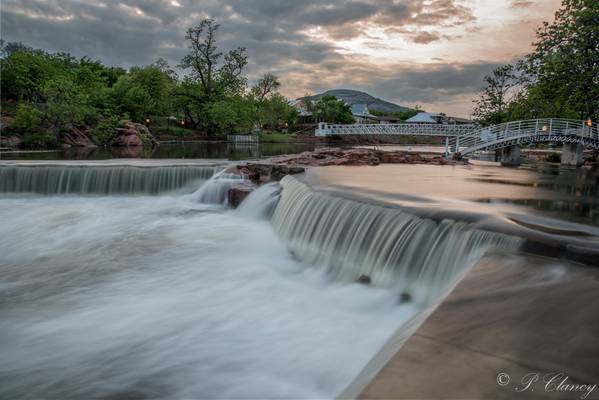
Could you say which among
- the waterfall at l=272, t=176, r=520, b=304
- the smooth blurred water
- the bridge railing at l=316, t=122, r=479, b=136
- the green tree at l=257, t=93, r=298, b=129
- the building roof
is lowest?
the smooth blurred water

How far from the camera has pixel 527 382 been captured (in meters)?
2.37

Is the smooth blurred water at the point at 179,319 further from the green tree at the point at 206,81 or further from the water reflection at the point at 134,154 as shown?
the green tree at the point at 206,81

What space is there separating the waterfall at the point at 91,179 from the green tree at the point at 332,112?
70217 mm

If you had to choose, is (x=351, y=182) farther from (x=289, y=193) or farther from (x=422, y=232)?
(x=422, y=232)

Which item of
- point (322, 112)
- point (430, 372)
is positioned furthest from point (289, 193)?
point (322, 112)

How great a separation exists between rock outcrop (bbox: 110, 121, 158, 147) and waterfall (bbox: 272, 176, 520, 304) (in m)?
34.1

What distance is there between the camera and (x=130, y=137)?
129 feet

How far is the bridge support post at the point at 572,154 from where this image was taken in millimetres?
26462

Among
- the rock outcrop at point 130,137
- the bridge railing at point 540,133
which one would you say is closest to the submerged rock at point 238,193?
the bridge railing at point 540,133

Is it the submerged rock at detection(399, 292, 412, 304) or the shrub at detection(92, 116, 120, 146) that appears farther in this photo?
the shrub at detection(92, 116, 120, 146)

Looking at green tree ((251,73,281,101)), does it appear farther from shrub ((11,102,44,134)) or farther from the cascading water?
the cascading water

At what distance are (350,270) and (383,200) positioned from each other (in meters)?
2.00

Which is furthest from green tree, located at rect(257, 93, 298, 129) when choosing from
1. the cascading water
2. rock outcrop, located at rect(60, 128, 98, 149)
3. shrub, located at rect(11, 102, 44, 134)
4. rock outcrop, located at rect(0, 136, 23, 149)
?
the cascading water

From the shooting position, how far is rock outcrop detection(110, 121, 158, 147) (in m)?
38.9
